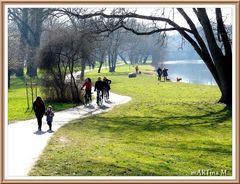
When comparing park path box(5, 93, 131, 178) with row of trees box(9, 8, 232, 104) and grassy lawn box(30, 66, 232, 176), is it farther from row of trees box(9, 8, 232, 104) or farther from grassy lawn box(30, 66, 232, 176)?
row of trees box(9, 8, 232, 104)

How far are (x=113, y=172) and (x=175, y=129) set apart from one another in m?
8.70

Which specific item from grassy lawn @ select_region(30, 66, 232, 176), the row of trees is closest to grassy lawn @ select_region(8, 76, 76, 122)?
the row of trees

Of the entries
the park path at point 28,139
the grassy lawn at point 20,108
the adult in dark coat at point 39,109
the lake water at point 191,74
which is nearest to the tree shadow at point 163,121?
the park path at point 28,139

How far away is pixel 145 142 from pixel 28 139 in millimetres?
4361

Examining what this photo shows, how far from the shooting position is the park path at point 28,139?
10.9 m

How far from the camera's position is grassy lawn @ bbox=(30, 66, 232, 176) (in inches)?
460

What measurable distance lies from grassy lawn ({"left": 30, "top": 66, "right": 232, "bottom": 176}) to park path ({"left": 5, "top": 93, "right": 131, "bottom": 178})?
324 mm

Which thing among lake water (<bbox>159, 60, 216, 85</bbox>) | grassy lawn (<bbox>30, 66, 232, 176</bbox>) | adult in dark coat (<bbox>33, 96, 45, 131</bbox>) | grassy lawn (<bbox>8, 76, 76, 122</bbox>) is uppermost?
lake water (<bbox>159, 60, 216, 85</bbox>)

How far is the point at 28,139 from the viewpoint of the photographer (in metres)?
15.1

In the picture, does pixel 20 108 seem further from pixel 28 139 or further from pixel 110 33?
pixel 28 139

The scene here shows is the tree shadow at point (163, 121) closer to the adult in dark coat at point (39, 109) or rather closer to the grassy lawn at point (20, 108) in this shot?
the adult in dark coat at point (39, 109)

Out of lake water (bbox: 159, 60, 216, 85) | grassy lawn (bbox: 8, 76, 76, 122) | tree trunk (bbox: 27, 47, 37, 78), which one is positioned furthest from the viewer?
lake water (bbox: 159, 60, 216, 85)

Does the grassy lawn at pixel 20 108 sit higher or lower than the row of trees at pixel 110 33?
lower

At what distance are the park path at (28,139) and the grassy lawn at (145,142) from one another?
324 mm
